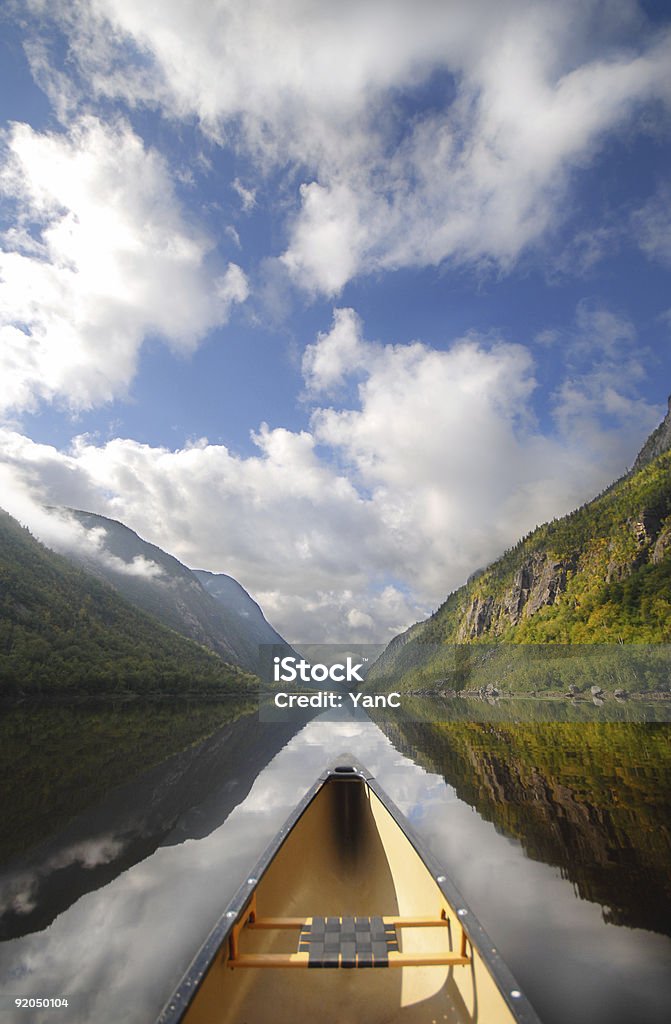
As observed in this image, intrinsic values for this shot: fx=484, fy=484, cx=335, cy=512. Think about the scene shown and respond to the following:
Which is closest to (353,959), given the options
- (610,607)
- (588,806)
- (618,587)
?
(588,806)

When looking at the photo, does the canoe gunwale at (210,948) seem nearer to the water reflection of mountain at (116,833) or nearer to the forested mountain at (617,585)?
the water reflection of mountain at (116,833)

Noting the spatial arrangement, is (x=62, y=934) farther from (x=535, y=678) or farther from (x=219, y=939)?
(x=535, y=678)

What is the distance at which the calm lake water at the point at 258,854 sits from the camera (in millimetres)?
6867

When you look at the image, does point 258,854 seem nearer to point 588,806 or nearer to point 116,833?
point 116,833

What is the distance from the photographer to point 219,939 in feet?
15.8

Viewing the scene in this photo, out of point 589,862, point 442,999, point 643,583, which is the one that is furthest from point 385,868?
point 643,583

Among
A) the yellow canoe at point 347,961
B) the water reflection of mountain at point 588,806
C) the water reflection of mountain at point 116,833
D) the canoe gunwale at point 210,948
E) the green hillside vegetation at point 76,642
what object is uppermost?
the green hillside vegetation at point 76,642

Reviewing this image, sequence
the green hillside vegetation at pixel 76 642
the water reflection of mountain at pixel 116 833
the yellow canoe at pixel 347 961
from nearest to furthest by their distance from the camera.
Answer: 1. the yellow canoe at pixel 347 961
2. the water reflection of mountain at pixel 116 833
3. the green hillside vegetation at pixel 76 642

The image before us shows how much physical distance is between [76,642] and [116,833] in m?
132

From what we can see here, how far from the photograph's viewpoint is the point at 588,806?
15688 millimetres

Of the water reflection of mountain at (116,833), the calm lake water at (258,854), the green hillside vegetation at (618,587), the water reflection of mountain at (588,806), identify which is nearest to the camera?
the calm lake water at (258,854)

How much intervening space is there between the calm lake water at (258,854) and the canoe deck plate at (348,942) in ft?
7.48

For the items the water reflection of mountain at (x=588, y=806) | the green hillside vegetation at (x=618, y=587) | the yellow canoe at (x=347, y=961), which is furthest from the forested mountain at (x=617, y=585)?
the yellow canoe at (x=347, y=961)

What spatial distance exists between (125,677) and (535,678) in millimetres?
116132
